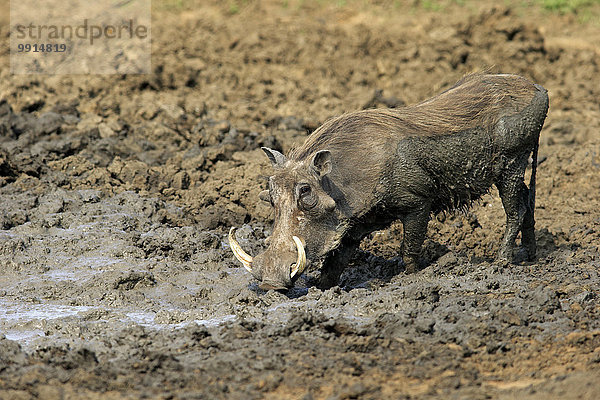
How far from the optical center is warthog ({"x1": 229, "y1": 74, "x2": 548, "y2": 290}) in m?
5.74

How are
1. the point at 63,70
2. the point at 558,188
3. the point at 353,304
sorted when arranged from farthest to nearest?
the point at 63,70
the point at 558,188
the point at 353,304

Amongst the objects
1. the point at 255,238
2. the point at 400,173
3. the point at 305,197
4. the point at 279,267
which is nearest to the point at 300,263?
the point at 279,267

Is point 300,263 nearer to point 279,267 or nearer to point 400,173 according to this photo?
point 279,267

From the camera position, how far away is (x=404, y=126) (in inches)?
247

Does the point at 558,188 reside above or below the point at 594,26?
below

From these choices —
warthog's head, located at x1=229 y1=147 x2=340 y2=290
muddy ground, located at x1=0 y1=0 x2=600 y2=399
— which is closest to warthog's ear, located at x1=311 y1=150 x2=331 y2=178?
warthog's head, located at x1=229 y1=147 x2=340 y2=290

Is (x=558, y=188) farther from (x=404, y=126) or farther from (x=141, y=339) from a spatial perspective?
(x=141, y=339)

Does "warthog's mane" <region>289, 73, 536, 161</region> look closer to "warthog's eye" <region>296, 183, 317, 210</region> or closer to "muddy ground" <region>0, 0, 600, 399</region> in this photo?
"warthog's eye" <region>296, 183, 317, 210</region>

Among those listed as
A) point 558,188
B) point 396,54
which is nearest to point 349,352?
point 558,188

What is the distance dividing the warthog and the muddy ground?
305 millimetres

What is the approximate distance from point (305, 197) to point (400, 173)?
0.83 metres

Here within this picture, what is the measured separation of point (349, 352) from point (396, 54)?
8524 millimetres

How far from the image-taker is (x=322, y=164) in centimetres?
582

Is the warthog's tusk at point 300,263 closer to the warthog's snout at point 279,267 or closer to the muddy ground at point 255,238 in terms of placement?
the warthog's snout at point 279,267
